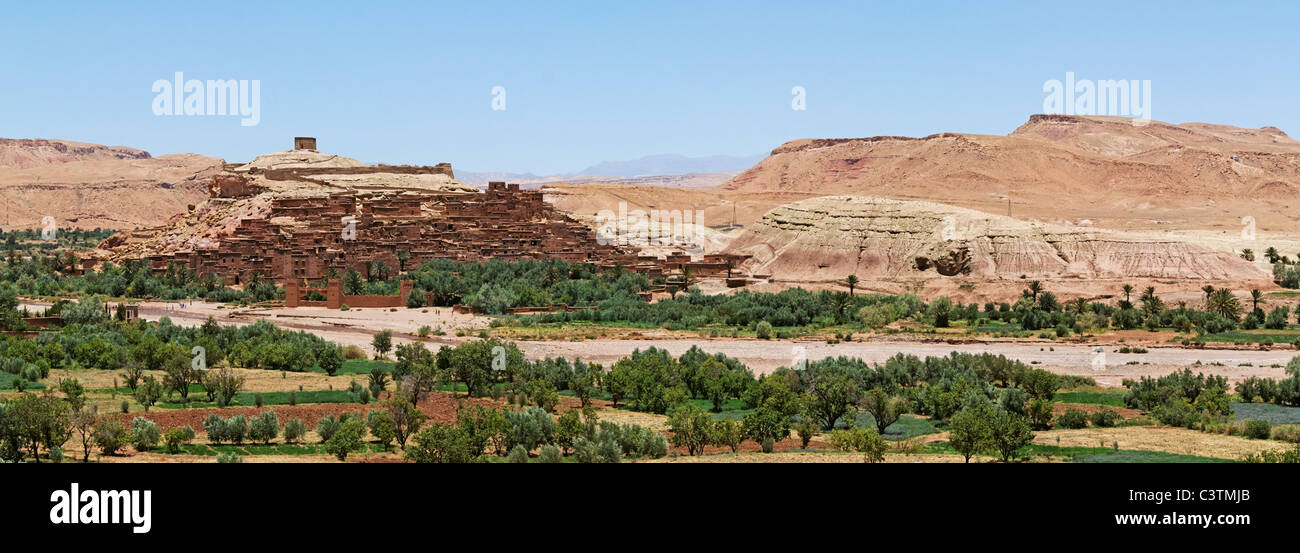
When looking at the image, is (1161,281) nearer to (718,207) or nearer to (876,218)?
(876,218)

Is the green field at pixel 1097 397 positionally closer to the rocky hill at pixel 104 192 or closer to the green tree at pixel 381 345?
the green tree at pixel 381 345

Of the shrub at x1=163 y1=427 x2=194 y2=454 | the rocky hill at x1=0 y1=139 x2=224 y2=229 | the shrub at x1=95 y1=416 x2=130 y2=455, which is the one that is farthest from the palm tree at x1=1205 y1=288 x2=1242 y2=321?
the rocky hill at x1=0 y1=139 x2=224 y2=229

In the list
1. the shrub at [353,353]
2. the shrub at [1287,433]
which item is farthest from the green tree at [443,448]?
the shrub at [353,353]

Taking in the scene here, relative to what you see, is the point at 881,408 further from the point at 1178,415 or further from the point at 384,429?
the point at 384,429

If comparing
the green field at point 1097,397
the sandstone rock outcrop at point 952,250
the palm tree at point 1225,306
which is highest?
the sandstone rock outcrop at point 952,250

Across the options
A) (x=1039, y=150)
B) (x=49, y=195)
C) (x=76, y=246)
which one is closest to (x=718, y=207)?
(x=1039, y=150)

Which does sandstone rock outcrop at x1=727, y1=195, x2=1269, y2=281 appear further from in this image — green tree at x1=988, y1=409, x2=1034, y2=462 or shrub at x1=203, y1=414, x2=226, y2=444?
shrub at x1=203, y1=414, x2=226, y2=444
